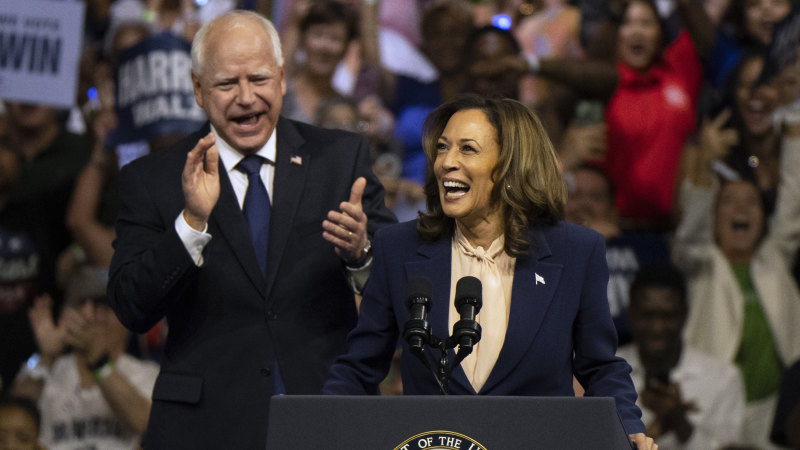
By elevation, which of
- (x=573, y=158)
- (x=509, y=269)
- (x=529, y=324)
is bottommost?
(x=529, y=324)

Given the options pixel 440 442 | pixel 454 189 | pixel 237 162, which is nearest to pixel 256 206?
pixel 237 162

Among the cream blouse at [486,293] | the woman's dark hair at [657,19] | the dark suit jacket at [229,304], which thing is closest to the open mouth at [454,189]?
the cream blouse at [486,293]

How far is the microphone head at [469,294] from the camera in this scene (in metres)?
1.78

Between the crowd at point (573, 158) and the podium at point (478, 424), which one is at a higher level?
the crowd at point (573, 158)

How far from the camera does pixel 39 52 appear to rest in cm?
533

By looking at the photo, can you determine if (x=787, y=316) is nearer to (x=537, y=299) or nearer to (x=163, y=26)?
(x=163, y=26)

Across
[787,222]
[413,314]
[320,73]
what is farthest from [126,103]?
[413,314]

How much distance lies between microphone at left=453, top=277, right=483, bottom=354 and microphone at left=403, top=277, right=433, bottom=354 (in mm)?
51

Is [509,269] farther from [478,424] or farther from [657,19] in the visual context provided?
[657,19]

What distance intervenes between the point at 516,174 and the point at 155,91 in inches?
144

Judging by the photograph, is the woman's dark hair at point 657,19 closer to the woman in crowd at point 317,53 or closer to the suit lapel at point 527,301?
the woman in crowd at point 317,53

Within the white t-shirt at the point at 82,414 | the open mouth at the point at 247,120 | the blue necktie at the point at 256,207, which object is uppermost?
the open mouth at the point at 247,120

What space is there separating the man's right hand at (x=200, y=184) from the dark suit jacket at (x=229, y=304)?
68mm

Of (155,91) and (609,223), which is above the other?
(155,91)
